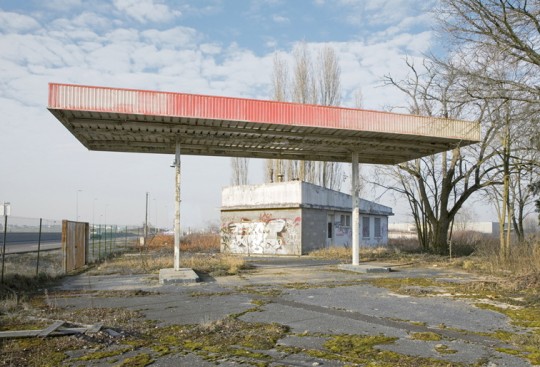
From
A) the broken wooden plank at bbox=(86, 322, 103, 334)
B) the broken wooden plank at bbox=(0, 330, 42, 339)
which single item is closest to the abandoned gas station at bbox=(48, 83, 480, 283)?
the broken wooden plank at bbox=(86, 322, 103, 334)

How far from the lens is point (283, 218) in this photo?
30641 millimetres

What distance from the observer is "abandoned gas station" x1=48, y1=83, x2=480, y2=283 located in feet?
44.5

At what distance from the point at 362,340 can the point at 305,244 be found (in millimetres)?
23404

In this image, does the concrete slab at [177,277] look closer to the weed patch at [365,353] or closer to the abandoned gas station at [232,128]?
the abandoned gas station at [232,128]

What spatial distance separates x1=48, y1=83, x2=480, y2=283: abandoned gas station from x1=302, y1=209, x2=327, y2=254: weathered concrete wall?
35.2 feet

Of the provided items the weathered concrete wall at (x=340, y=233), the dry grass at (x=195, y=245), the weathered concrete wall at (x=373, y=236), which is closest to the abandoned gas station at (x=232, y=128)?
the weathered concrete wall at (x=340, y=233)

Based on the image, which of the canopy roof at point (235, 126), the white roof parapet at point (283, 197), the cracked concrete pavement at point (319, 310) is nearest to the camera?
the cracked concrete pavement at point (319, 310)

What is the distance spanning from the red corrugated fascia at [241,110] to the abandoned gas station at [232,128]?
0.09 feet

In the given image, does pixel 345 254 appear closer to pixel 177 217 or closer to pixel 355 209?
pixel 355 209

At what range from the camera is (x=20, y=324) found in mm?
7645

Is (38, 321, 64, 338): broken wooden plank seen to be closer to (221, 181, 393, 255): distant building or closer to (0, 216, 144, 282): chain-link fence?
(0, 216, 144, 282): chain-link fence

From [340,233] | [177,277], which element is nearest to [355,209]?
[177,277]

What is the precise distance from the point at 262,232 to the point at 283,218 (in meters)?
2.00

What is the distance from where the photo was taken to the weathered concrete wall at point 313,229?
30.1 m
